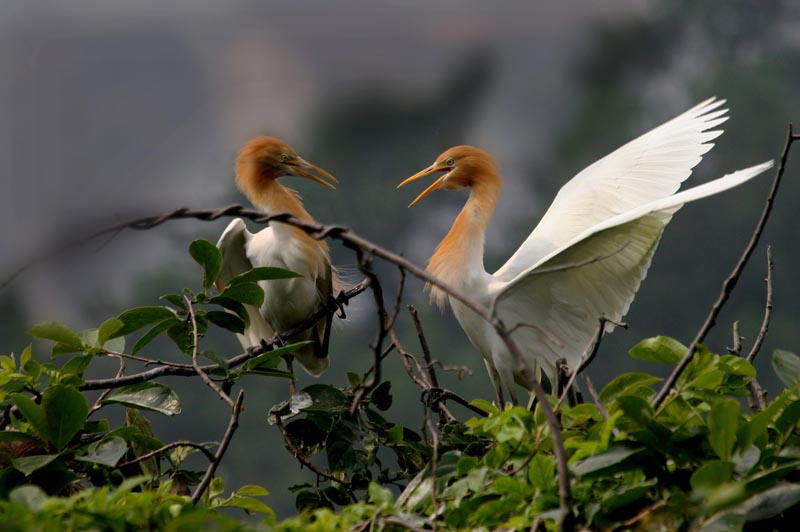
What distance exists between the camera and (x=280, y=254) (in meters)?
1.91

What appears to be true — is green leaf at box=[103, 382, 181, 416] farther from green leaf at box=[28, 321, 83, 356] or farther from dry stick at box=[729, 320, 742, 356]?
dry stick at box=[729, 320, 742, 356]

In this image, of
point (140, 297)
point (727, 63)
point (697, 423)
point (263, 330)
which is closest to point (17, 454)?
point (697, 423)

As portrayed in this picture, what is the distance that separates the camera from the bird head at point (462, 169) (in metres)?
1.96

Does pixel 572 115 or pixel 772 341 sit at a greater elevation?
pixel 572 115

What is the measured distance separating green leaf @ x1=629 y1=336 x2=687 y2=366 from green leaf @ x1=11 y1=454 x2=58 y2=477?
484 mm

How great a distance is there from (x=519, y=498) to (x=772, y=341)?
27.8 ft

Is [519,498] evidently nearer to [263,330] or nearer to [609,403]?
[609,403]

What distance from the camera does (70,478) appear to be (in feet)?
2.60

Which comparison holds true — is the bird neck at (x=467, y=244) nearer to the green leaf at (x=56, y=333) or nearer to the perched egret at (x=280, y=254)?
the perched egret at (x=280, y=254)

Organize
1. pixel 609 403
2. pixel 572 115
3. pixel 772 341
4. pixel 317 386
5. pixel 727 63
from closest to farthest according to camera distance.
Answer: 1. pixel 609 403
2. pixel 317 386
3. pixel 772 341
4. pixel 572 115
5. pixel 727 63

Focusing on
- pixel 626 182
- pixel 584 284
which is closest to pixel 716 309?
pixel 584 284

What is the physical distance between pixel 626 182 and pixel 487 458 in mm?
1157

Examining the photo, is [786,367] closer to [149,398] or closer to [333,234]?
[333,234]

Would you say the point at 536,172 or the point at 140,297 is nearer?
the point at 140,297
